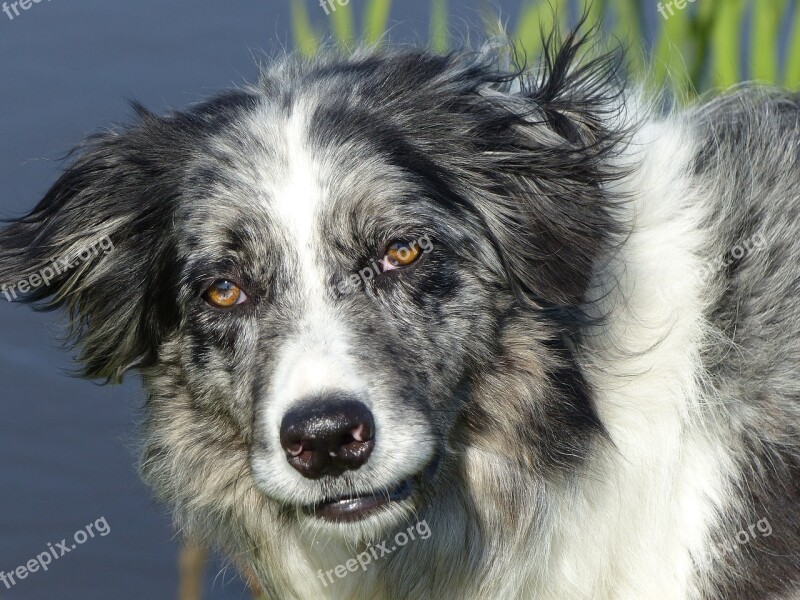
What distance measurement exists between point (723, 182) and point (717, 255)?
27cm

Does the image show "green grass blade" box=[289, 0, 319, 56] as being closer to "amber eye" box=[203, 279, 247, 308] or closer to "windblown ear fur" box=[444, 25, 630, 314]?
"windblown ear fur" box=[444, 25, 630, 314]

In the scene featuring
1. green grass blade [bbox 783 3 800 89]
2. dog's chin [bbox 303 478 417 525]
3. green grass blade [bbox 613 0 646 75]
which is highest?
green grass blade [bbox 613 0 646 75]

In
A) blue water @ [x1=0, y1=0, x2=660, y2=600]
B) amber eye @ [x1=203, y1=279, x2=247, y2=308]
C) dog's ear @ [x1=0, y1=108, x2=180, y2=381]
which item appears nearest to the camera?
amber eye @ [x1=203, y1=279, x2=247, y2=308]

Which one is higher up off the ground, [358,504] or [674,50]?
[674,50]

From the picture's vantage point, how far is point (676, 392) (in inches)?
154

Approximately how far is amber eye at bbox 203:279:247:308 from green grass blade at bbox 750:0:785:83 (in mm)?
2866

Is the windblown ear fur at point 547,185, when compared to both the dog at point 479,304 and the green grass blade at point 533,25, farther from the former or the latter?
the green grass blade at point 533,25

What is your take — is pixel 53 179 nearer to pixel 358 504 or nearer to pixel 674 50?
pixel 674 50

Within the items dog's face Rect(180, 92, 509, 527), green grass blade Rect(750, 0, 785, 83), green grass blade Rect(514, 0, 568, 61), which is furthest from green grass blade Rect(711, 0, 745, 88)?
dog's face Rect(180, 92, 509, 527)

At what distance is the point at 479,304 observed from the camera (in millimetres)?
3896

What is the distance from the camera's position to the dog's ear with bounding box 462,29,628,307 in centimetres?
394

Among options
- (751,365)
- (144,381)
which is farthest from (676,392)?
(144,381)

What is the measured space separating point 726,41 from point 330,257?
268 centimetres

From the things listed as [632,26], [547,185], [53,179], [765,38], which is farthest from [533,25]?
[53,179]
